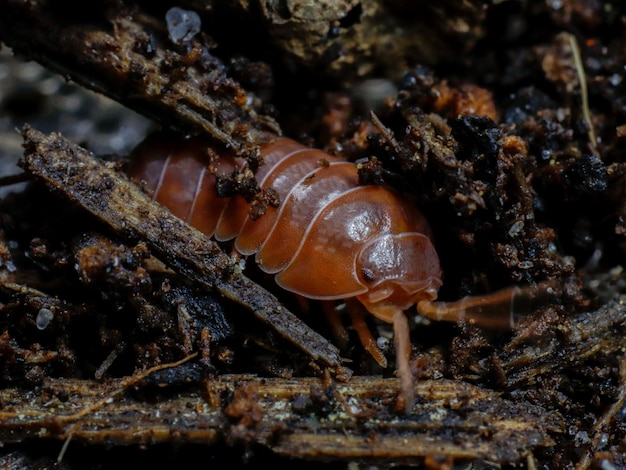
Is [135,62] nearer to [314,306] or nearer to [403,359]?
[314,306]

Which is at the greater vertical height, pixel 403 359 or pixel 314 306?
pixel 314 306

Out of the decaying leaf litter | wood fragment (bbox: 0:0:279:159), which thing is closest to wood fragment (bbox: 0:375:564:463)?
the decaying leaf litter

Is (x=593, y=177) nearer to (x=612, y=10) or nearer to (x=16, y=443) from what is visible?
(x=612, y=10)

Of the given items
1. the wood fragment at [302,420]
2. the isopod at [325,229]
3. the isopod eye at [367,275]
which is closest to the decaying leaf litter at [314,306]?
the wood fragment at [302,420]

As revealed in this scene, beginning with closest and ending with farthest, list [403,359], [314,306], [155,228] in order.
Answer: [403,359]
[155,228]
[314,306]

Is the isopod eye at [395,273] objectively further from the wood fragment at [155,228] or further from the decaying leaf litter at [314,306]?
the wood fragment at [155,228]

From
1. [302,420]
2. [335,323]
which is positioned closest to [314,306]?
[335,323]

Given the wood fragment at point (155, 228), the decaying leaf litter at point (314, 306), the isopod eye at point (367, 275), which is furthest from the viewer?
the isopod eye at point (367, 275)
